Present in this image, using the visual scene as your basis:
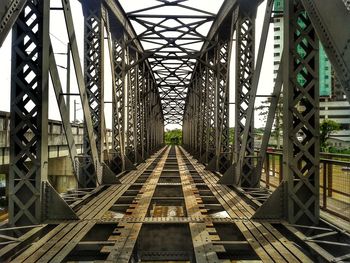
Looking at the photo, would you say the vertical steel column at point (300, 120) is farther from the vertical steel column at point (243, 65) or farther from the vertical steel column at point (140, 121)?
the vertical steel column at point (140, 121)

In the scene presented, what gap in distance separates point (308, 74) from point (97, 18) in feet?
25.6

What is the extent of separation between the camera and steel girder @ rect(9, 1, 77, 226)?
622 centimetres

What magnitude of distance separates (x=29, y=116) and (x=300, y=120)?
488 centimetres

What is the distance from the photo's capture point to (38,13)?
631cm

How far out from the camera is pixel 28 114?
629 centimetres

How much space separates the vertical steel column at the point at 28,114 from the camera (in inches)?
245

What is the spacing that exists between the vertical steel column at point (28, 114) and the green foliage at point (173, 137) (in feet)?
307

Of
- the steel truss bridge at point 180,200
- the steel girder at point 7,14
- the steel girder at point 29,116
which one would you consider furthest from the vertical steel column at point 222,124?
the steel girder at point 7,14

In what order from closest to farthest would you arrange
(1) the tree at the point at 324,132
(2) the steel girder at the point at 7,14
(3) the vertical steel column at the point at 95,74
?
(2) the steel girder at the point at 7,14 → (3) the vertical steel column at the point at 95,74 → (1) the tree at the point at 324,132

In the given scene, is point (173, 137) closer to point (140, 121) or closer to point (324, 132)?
point (324, 132)

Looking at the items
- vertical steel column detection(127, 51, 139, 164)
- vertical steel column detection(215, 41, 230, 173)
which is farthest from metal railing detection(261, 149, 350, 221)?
vertical steel column detection(127, 51, 139, 164)

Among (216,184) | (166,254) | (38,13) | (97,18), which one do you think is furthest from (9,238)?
(97,18)

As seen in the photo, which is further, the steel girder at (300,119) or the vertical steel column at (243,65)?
the vertical steel column at (243,65)

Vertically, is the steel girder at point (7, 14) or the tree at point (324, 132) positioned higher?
the steel girder at point (7, 14)
